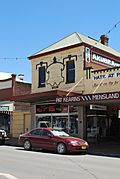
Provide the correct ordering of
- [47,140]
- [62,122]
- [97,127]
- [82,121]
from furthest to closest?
1. [62,122]
2. [97,127]
3. [82,121]
4. [47,140]

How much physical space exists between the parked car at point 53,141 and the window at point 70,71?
7.23 meters

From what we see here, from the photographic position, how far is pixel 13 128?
3219 centimetres

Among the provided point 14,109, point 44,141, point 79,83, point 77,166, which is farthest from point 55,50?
point 77,166

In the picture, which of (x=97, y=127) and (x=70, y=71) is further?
(x=70, y=71)

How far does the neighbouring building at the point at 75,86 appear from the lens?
79.0 feet

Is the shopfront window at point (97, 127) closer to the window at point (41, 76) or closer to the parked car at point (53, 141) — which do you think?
the window at point (41, 76)

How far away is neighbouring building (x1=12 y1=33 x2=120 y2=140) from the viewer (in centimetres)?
2409

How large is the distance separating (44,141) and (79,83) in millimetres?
7390

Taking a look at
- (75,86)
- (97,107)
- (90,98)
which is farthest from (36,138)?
(75,86)

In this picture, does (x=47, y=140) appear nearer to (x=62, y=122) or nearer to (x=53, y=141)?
(x=53, y=141)

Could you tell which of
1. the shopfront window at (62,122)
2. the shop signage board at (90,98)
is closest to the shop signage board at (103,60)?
the shopfront window at (62,122)

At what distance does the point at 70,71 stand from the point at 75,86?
5.13 feet

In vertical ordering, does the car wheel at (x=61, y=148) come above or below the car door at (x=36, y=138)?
below

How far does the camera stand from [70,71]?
87.2 ft
